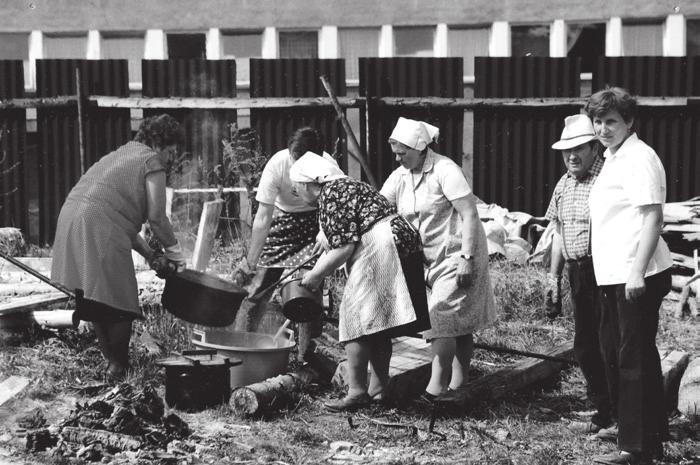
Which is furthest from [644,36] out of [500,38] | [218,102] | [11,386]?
[11,386]

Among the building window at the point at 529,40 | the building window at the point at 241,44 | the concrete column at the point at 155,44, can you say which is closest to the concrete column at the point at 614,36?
the building window at the point at 529,40

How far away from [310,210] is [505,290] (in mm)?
2470

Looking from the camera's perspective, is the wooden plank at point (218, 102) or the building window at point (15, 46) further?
the building window at point (15, 46)

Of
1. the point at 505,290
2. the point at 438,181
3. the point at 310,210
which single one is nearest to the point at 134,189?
the point at 310,210

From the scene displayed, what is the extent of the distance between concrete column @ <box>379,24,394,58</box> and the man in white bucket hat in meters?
13.8

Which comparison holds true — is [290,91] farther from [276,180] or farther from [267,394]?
[267,394]

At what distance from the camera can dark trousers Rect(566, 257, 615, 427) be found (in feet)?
18.7

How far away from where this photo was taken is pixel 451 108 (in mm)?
11422

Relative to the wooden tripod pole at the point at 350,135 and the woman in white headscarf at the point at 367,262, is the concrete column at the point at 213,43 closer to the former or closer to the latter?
the wooden tripod pole at the point at 350,135

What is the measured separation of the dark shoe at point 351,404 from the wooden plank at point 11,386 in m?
2.06

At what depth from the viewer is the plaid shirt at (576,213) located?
18.8 ft

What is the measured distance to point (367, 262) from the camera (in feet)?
19.4

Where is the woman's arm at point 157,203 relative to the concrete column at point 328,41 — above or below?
below

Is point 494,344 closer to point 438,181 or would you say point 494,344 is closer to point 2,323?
point 438,181
